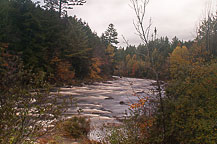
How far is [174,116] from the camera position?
4078 mm

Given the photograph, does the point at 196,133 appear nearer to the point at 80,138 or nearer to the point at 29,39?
the point at 80,138

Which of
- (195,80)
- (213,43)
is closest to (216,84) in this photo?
(195,80)

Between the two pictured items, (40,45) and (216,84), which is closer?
(216,84)

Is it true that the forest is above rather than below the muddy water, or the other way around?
above

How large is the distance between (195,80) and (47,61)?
882 inches

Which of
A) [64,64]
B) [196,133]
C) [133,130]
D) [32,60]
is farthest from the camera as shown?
[64,64]

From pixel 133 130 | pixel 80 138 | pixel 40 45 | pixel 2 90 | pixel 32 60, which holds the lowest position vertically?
pixel 80 138

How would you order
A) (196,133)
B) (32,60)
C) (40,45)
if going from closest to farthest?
(196,133) → (32,60) → (40,45)

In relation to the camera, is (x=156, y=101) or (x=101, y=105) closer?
(x=156, y=101)

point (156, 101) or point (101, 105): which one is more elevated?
point (156, 101)

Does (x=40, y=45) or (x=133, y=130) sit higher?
(x=40, y=45)

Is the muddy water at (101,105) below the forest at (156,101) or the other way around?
below

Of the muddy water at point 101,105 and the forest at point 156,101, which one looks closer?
the forest at point 156,101

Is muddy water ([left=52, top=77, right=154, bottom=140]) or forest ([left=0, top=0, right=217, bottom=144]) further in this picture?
muddy water ([left=52, top=77, right=154, bottom=140])
